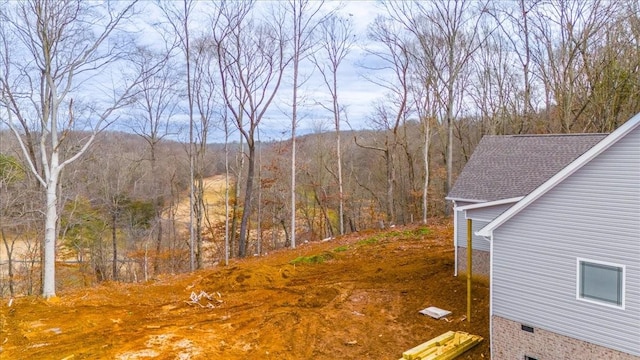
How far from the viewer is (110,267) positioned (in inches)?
957

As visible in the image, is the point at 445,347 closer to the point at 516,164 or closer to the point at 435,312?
the point at 435,312

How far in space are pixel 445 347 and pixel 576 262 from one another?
3136mm

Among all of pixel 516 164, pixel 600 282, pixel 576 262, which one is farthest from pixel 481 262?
pixel 600 282

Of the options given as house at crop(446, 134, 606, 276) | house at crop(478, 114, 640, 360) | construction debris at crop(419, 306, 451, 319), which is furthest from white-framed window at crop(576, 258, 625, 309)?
construction debris at crop(419, 306, 451, 319)

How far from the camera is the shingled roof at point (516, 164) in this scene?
1070cm

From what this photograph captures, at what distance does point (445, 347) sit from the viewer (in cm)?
814

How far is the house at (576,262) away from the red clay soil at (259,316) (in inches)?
63.1

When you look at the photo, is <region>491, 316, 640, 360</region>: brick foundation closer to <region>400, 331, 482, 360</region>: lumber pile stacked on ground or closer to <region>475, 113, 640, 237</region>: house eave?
<region>400, 331, 482, 360</region>: lumber pile stacked on ground

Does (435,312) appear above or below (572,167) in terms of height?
below

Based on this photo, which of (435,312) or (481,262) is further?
(481,262)

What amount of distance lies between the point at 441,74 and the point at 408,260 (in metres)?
14.2

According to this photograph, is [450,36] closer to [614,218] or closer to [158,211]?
[614,218]

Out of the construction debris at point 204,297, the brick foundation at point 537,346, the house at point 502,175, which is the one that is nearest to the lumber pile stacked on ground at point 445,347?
the brick foundation at point 537,346

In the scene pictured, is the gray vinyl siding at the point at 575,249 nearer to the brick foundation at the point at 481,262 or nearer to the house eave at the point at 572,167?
the house eave at the point at 572,167
